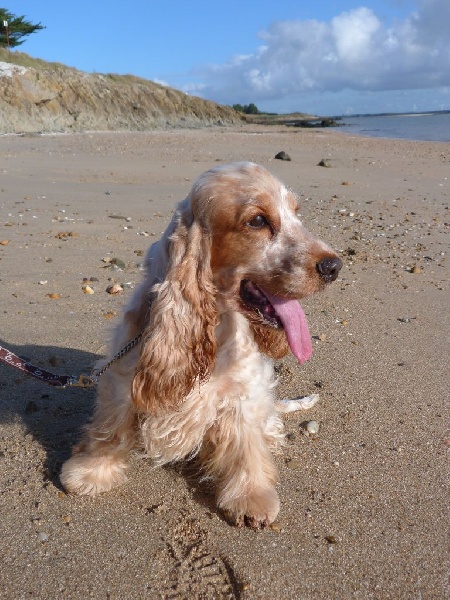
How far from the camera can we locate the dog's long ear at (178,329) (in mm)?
2719

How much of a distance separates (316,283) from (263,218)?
39 centimetres

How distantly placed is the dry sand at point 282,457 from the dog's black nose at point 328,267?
109 cm

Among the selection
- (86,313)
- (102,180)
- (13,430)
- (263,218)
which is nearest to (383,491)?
(263,218)

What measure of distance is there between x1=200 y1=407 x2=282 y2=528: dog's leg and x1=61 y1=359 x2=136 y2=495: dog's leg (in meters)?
0.43

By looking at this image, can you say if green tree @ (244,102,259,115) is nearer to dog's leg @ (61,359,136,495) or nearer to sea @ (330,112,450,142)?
sea @ (330,112,450,142)

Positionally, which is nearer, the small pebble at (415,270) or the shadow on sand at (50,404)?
the shadow on sand at (50,404)

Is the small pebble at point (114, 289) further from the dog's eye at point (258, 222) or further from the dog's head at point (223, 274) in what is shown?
the dog's eye at point (258, 222)

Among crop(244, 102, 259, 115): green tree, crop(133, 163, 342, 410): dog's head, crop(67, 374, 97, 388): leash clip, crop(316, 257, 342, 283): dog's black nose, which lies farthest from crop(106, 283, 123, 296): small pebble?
crop(244, 102, 259, 115): green tree

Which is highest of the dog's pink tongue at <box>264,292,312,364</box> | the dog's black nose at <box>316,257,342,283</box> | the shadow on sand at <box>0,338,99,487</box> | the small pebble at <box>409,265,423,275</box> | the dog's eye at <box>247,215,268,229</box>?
the dog's eye at <box>247,215,268,229</box>

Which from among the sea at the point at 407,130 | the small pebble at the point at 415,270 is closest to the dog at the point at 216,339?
the small pebble at the point at 415,270

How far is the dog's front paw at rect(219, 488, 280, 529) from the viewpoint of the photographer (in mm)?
2811

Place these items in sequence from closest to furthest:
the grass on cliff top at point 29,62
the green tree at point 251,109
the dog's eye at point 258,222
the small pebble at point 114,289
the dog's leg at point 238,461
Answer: the dog's eye at point 258,222 → the dog's leg at point 238,461 → the small pebble at point 114,289 → the grass on cliff top at point 29,62 → the green tree at point 251,109

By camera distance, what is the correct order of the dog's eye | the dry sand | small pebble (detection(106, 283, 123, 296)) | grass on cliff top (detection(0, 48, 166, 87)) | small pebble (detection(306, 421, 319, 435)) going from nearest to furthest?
the dry sand < the dog's eye < small pebble (detection(306, 421, 319, 435)) < small pebble (detection(106, 283, 123, 296)) < grass on cliff top (detection(0, 48, 166, 87))

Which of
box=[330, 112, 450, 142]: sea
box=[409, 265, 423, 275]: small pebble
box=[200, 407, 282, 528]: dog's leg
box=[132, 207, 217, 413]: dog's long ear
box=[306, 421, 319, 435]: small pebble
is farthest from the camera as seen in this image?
box=[330, 112, 450, 142]: sea
